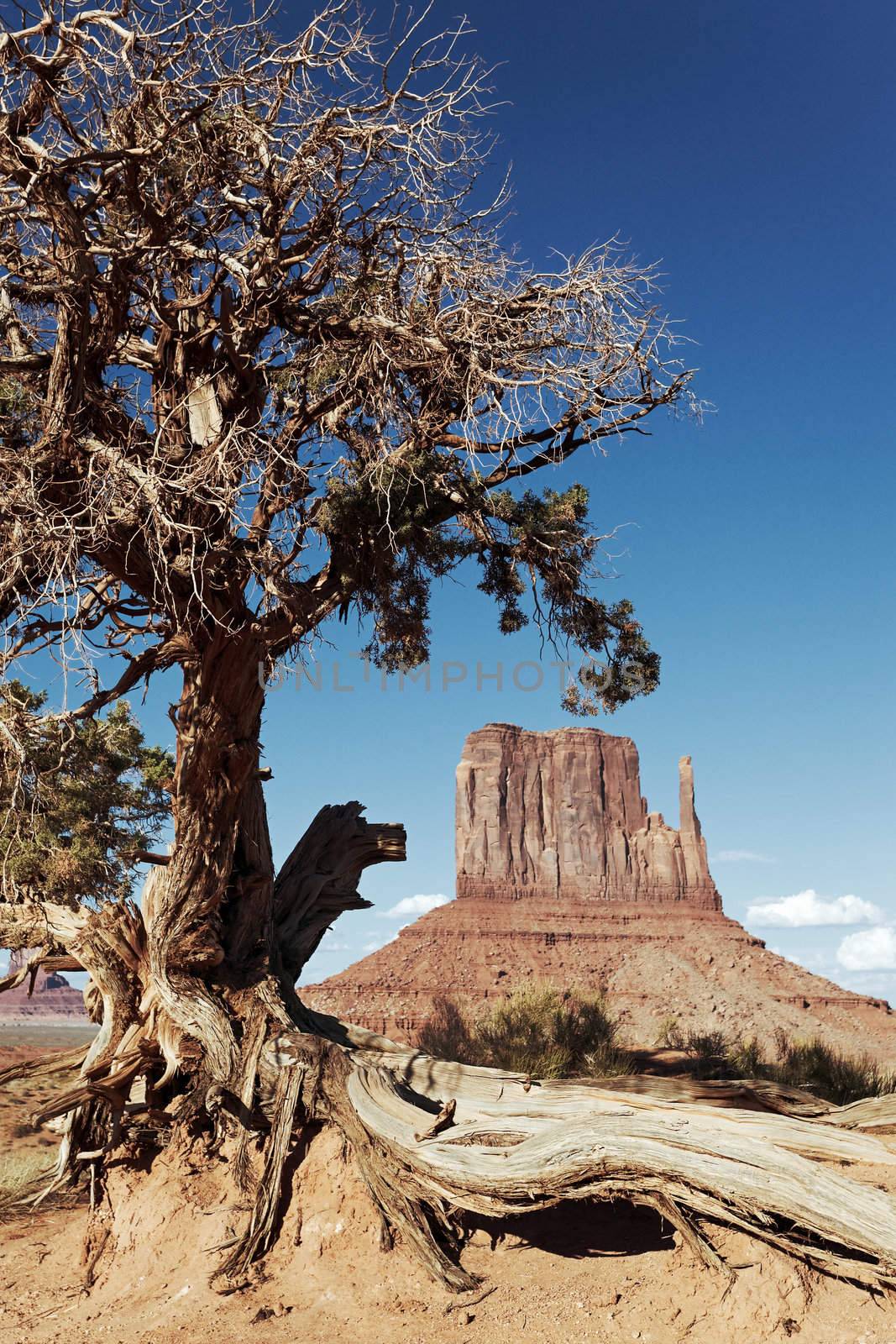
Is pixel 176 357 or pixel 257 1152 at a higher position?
pixel 176 357

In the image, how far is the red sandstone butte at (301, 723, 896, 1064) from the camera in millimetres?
76875

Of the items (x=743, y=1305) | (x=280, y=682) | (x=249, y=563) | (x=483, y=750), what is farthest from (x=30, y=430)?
(x=483, y=750)

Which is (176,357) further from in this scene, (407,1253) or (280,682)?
(407,1253)

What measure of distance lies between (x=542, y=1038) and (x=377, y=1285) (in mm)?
9000

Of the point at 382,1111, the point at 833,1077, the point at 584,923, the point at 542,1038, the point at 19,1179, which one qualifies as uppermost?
the point at 584,923

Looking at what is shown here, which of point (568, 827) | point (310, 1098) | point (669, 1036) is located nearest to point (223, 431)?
point (310, 1098)

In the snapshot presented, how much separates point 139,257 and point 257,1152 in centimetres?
691

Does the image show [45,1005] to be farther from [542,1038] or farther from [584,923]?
[542,1038]

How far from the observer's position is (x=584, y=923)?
9631cm

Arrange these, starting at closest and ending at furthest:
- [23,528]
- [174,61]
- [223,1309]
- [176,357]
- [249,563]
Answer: [223,1309] → [23,528] → [249,563] → [174,61] → [176,357]

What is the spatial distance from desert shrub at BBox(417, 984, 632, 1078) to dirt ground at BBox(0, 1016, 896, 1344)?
4.76 metres

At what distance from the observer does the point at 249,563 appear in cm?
750

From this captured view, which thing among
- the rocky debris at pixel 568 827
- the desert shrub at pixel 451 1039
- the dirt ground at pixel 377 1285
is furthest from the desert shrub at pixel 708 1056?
the rocky debris at pixel 568 827

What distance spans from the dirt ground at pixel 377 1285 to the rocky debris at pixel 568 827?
92244mm
